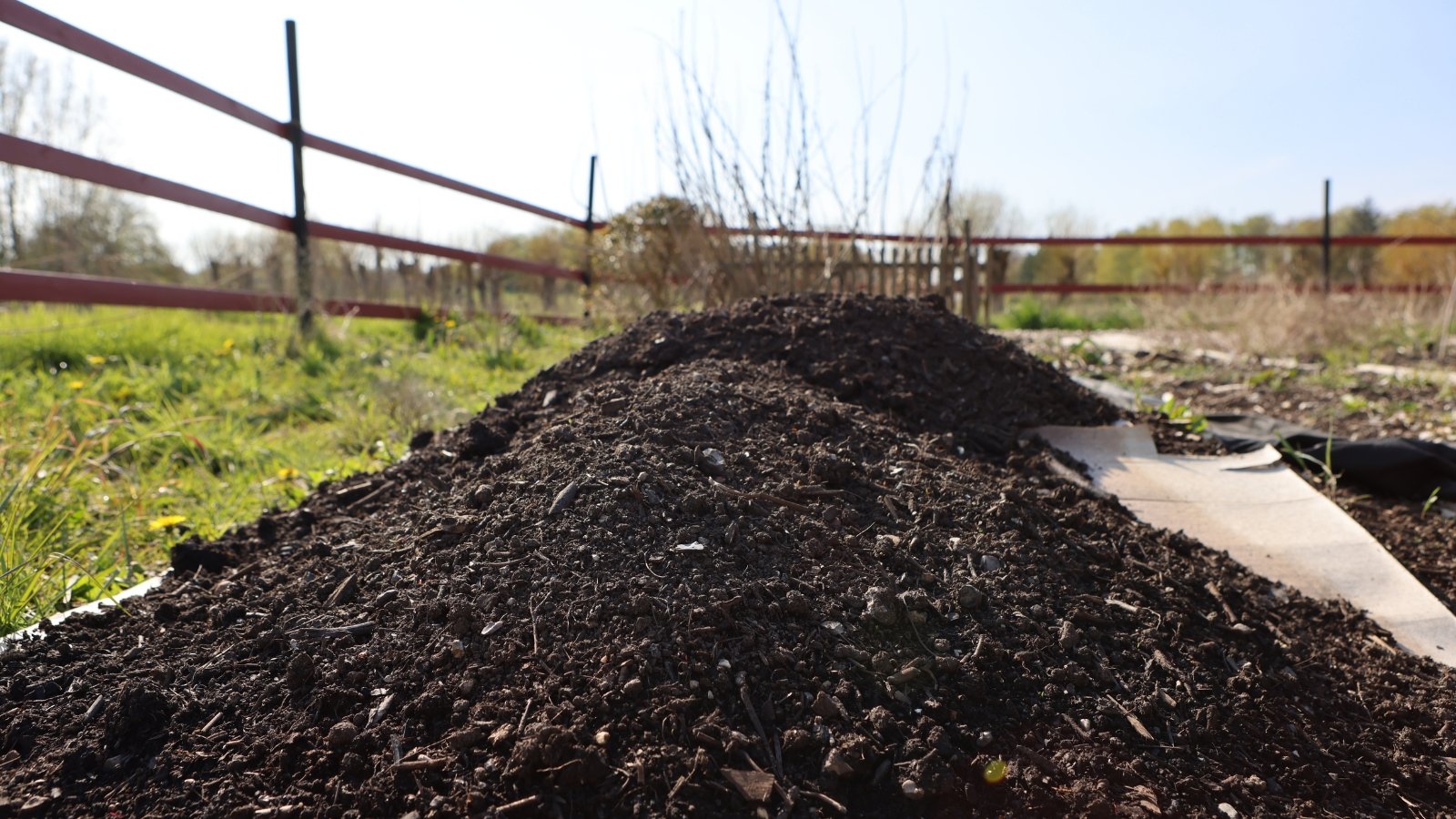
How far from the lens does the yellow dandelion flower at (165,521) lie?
8.21ft

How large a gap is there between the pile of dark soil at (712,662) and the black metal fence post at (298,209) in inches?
144

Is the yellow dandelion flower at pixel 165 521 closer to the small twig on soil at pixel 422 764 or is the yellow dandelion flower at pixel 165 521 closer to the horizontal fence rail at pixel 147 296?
the horizontal fence rail at pixel 147 296

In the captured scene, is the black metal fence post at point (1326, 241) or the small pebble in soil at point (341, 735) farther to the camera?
the black metal fence post at point (1326, 241)

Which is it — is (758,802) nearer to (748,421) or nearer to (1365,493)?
(748,421)

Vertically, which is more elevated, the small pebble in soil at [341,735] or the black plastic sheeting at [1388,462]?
the black plastic sheeting at [1388,462]

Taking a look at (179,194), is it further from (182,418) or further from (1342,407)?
(1342,407)

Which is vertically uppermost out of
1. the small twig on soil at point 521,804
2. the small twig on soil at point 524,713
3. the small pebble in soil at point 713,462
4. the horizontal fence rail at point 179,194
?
the horizontal fence rail at point 179,194

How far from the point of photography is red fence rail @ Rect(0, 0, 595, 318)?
127 inches

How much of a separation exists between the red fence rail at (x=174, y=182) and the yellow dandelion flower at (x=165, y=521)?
4.67 ft

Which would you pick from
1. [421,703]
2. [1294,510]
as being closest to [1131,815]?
[421,703]

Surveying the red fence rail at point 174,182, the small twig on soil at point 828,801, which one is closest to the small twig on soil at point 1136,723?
the small twig on soil at point 828,801

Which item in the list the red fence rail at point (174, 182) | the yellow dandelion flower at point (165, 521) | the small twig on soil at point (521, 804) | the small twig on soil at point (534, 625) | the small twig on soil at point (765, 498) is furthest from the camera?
the red fence rail at point (174, 182)

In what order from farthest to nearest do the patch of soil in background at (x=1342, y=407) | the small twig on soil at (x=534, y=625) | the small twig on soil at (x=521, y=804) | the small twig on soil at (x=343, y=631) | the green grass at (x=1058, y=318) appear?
the green grass at (x=1058, y=318) < the patch of soil in background at (x=1342, y=407) < the small twig on soil at (x=343, y=631) < the small twig on soil at (x=534, y=625) < the small twig on soil at (x=521, y=804)

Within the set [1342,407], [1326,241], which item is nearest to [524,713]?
[1342,407]
